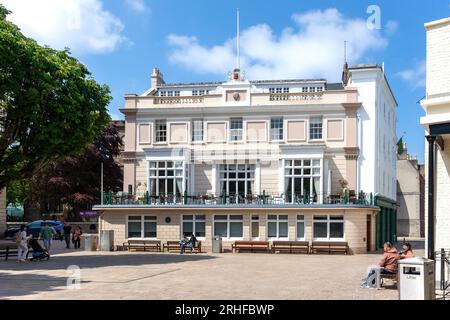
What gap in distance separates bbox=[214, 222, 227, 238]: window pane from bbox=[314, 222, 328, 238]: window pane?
568 cm

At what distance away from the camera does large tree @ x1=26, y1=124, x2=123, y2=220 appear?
56.1 meters

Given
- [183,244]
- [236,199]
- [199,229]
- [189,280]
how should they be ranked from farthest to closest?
[199,229] → [236,199] → [183,244] → [189,280]

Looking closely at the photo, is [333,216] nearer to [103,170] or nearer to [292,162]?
[292,162]

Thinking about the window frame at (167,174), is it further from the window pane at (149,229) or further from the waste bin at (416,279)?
the waste bin at (416,279)

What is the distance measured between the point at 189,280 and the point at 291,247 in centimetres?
1705

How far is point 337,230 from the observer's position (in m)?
35.3

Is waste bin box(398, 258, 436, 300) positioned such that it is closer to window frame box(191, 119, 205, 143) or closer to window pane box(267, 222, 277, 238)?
window pane box(267, 222, 277, 238)

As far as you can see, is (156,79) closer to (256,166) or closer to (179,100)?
(179,100)

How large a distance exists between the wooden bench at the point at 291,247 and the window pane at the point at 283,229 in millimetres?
1113

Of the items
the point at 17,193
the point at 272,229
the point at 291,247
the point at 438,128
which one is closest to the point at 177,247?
the point at 272,229

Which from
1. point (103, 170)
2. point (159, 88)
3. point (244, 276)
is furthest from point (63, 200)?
point (244, 276)

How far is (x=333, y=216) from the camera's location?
35219 millimetres

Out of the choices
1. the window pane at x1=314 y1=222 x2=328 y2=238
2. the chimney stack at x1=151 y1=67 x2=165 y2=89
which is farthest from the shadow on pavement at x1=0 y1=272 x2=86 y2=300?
the chimney stack at x1=151 y1=67 x2=165 y2=89
